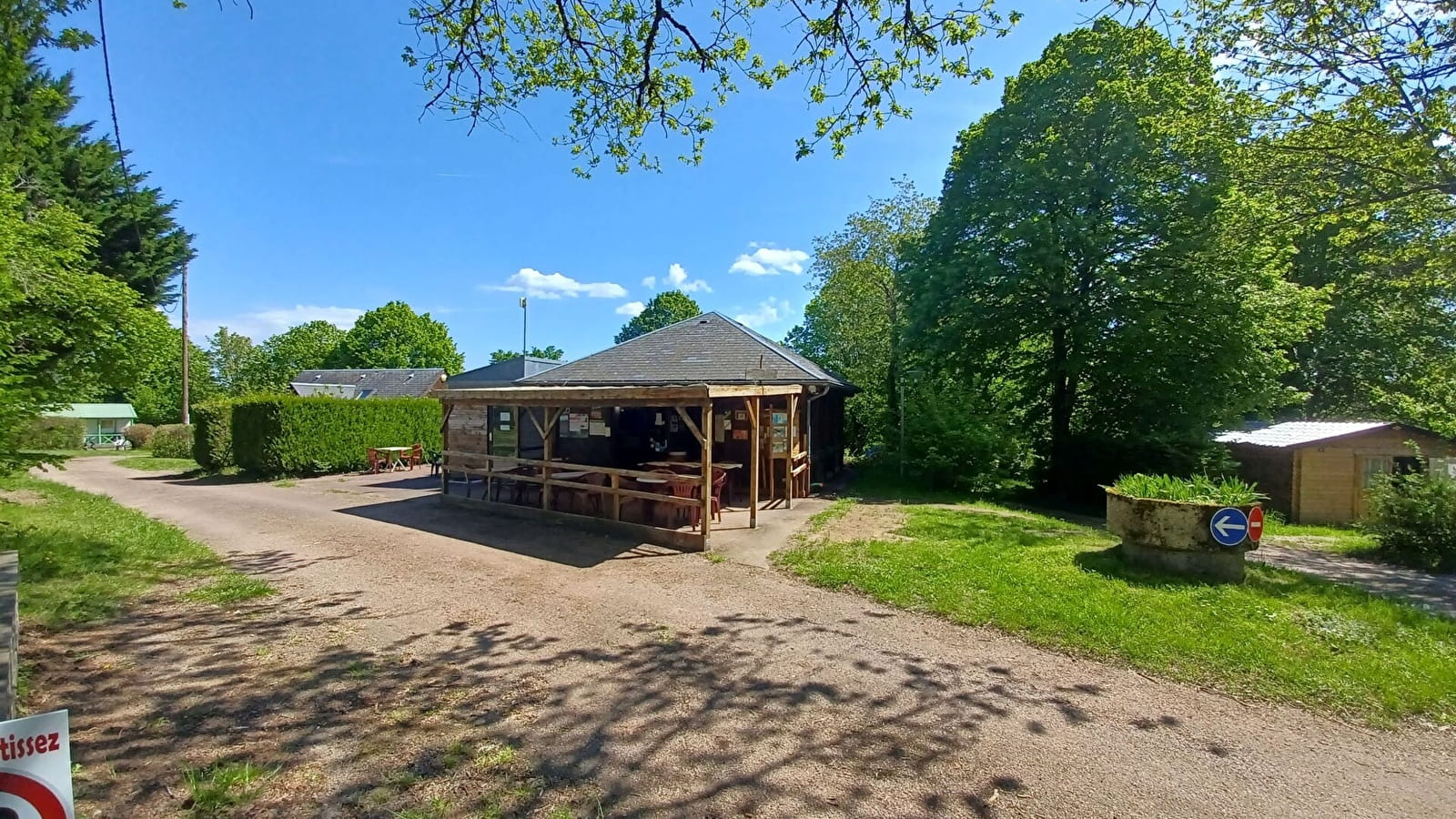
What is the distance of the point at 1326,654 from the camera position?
4742mm

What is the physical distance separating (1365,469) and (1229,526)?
11.5m

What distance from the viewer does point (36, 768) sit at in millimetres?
1732

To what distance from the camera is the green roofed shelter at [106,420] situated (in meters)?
40.9

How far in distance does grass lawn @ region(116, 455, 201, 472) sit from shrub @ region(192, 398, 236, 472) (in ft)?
5.30

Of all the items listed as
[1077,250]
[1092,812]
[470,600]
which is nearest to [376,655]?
[470,600]

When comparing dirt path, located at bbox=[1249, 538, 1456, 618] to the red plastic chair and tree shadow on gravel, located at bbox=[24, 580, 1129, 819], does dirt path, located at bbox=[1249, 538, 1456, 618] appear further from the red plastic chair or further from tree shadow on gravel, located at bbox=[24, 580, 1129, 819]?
the red plastic chair

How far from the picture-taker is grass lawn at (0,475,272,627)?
565 centimetres

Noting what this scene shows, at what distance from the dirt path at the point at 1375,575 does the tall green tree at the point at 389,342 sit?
57798mm

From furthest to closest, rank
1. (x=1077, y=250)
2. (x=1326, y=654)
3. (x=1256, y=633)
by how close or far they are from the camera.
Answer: (x=1077, y=250) → (x=1256, y=633) → (x=1326, y=654)

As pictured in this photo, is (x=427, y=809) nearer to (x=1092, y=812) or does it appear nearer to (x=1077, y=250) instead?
(x=1092, y=812)

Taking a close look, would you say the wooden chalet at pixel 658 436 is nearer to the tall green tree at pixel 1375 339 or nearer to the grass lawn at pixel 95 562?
the grass lawn at pixel 95 562

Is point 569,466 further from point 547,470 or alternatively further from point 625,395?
point 625,395

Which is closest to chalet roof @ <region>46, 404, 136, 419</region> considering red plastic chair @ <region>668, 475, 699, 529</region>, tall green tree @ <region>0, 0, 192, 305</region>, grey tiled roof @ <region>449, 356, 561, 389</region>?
tall green tree @ <region>0, 0, 192, 305</region>

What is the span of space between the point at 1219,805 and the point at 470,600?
5.71 meters
